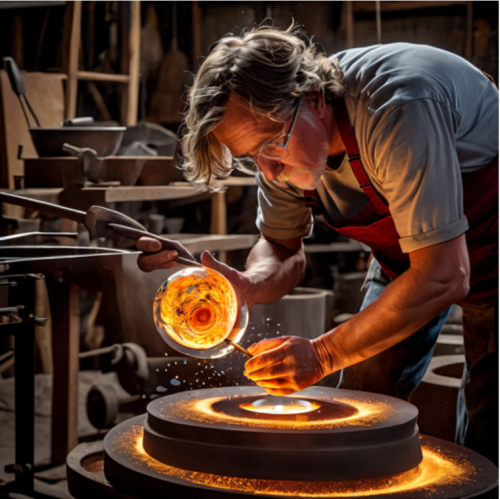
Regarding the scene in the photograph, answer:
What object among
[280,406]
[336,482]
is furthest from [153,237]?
[336,482]

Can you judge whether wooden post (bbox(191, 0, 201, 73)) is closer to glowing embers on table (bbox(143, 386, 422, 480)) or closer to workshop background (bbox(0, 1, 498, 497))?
workshop background (bbox(0, 1, 498, 497))

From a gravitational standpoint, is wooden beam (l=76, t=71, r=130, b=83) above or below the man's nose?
above

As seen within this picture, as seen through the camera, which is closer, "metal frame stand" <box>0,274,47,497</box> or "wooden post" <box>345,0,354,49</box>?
"metal frame stand" <box>0,274,47,497</box>

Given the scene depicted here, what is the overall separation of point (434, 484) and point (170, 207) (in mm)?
3983

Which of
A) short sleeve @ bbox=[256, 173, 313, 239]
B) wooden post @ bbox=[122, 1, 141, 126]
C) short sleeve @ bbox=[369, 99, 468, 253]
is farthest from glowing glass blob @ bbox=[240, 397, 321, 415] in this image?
wooden post @ bbox=[122, 1, 141, 126]

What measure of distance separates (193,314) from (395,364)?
0.85m

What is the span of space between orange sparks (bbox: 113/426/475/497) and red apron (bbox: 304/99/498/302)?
0.63 m

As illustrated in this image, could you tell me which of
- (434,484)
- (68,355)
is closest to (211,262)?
(434,484)

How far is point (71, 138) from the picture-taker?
3139 millimetres

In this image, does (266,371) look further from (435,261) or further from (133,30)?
(133,30)

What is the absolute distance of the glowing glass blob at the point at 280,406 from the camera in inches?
63.1

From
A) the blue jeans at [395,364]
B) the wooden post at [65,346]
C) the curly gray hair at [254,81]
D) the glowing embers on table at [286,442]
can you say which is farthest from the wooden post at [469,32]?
the glowing embers on table at [286,442]

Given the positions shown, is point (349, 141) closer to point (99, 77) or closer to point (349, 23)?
point (99, 77)

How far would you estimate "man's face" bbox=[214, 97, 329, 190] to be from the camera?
1.59m
